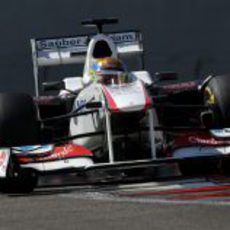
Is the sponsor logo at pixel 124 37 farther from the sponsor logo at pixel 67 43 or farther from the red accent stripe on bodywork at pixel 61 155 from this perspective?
the red accent stripe on bodywork at pixel 61 155

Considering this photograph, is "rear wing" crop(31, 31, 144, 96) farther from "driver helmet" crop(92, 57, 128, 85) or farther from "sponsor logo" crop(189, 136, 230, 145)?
"sponsor logo" crop(189, 136, 230, 145)

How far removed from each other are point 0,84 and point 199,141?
6.15 meters

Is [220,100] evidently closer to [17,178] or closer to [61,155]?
[61,155]

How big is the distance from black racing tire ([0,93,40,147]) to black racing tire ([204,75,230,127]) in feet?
6.05

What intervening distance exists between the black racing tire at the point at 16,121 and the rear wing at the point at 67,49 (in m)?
2.73

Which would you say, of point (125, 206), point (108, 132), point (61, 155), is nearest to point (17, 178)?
point (61, 155)

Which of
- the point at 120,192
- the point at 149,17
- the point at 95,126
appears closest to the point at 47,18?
the point at 149,17

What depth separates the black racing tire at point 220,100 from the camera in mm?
9555

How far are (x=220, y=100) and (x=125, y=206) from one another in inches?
92.5

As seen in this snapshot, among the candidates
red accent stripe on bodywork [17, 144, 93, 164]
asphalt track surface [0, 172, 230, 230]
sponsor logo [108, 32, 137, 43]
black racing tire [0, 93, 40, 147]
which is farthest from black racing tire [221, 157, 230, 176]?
sponsor logo [108, 32, 137, 43]

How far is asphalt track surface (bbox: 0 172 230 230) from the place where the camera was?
6895 mm

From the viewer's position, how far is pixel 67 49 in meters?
12.1

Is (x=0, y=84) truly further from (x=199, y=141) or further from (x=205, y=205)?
(x=205, y=205)

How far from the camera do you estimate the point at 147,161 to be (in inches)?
332
